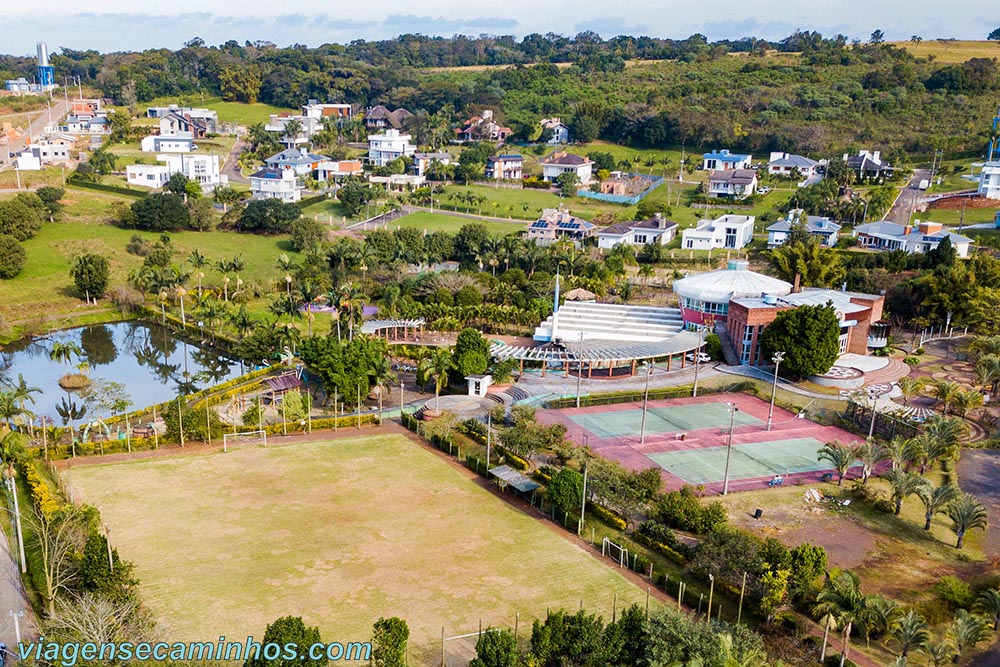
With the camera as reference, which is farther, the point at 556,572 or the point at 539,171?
the point at 539,171

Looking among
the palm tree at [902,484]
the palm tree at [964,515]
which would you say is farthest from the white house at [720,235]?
the palm tree at [964,515]

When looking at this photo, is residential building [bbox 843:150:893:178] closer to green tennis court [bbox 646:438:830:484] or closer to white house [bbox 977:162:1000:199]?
white house [bbox 977:162:1000:199]

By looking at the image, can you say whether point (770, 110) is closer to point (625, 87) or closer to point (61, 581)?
point (625, 87)

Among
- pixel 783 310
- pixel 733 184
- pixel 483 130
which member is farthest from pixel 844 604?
pixel 483 130

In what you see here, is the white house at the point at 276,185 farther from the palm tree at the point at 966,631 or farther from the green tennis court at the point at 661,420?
the palm tree at the point at 966,631

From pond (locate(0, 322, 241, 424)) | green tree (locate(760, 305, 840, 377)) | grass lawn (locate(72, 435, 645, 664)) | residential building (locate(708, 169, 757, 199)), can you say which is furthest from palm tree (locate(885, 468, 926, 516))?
residential building (locate(708, 169, 757, 199))

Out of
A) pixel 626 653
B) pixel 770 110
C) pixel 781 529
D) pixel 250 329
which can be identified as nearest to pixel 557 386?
pixel 781 529
